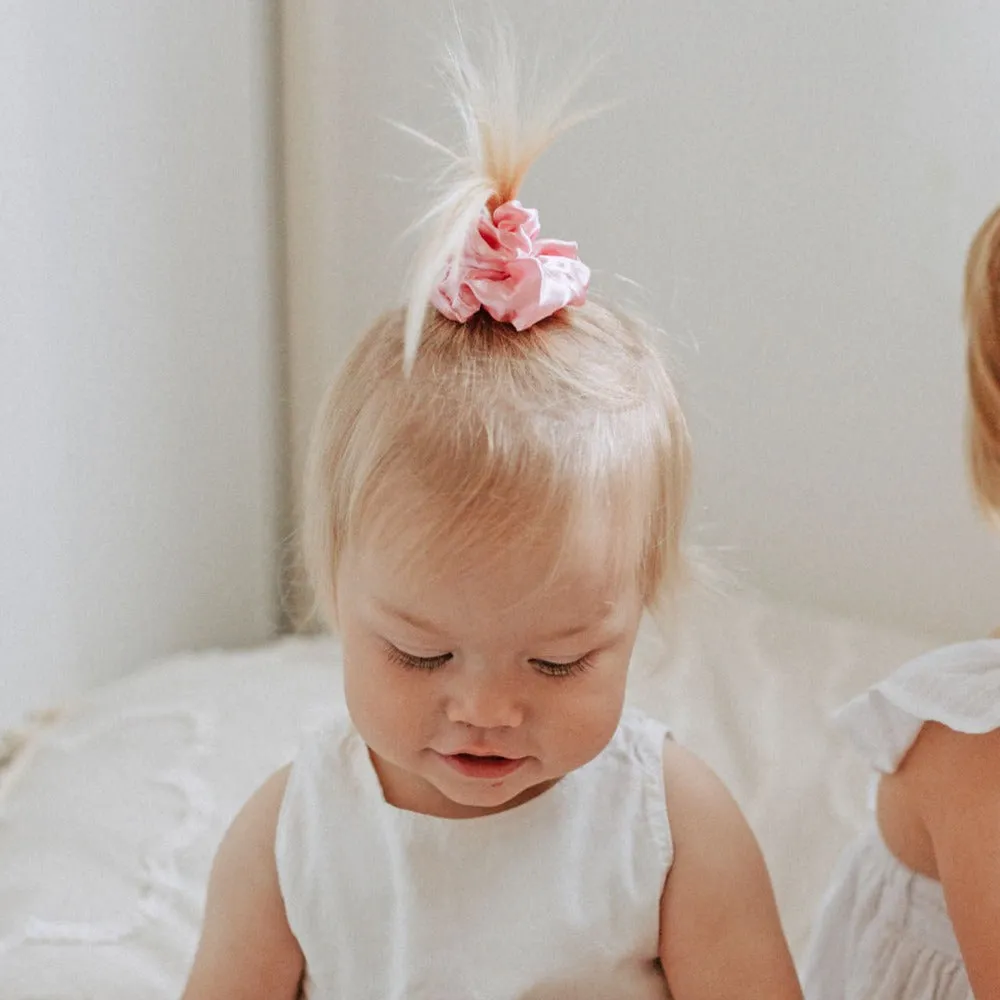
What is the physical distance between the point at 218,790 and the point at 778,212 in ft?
2.29

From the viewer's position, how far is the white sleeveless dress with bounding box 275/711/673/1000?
0.84 m

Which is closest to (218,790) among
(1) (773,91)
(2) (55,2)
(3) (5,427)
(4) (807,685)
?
(3) (5,427)

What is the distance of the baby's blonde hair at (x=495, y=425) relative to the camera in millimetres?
711

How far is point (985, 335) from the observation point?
788 millimetres

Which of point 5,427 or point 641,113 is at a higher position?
point 641,113

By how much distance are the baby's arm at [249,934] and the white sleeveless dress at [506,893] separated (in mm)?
22

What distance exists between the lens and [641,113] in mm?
1363

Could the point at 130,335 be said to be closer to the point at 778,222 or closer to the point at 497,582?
the point at 778,222

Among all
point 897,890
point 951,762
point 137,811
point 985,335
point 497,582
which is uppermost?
point 985,335

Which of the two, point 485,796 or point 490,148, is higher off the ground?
point 490,148

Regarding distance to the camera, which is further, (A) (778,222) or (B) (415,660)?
(A) (778,222)

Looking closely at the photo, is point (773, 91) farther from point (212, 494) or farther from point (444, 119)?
point (212, 494)

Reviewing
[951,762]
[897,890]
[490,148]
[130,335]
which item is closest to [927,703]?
[951,762]

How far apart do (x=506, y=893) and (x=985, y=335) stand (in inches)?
15.7
